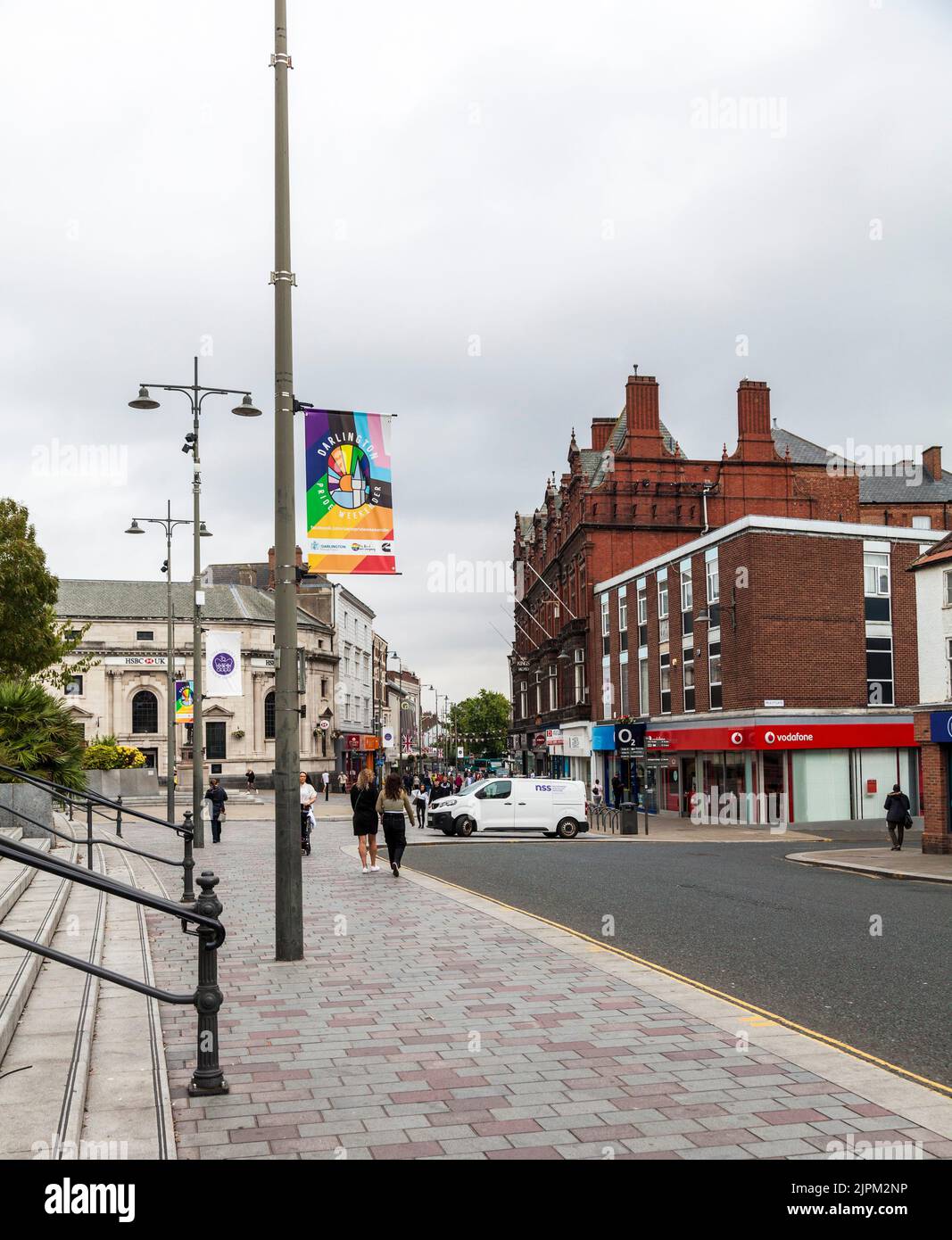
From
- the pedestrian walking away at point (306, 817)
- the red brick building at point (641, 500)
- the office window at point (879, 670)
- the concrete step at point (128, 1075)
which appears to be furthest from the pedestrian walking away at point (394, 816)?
the red brick building at point (641, 500)

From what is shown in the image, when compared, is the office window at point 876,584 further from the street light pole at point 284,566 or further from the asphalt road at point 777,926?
the street light pole at point 284,566

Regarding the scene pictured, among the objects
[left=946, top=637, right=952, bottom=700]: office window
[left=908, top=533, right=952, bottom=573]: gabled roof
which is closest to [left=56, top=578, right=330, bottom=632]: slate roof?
[left=908, top=533, right=952, bottom=573]: gabled roof

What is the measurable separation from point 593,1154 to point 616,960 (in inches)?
210

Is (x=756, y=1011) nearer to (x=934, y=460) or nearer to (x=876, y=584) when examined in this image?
(x=876, y=584)

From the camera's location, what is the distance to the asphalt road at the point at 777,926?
8.34m

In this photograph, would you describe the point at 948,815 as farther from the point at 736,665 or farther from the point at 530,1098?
the point at 530,1098

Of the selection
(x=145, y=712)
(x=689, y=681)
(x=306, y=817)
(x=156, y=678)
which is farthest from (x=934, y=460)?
(x=306, y=817)

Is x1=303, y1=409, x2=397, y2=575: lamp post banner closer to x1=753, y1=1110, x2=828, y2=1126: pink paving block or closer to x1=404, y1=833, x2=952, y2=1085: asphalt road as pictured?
x1=404, y1=833, x2=952, y2=1085: asphalt road

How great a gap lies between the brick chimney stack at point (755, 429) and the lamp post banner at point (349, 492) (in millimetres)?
50394

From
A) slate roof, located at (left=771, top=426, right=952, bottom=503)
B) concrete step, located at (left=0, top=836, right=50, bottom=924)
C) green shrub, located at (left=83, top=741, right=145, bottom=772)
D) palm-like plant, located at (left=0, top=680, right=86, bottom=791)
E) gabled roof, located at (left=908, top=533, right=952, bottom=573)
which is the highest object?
slate roof, located at (left=771, top=426, right=952, bottom=503)

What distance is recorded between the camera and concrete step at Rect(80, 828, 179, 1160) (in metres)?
5.23

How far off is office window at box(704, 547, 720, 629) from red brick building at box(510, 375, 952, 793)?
36.1 ft
